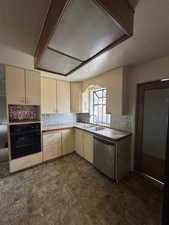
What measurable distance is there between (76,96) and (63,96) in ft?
1.38

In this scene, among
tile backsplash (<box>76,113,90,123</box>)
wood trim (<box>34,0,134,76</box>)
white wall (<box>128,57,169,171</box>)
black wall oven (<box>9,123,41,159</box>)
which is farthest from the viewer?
tile backsplash (<box>76,113,90,123</box>)

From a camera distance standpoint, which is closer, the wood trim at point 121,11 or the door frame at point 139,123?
the wood trim at point 121,11

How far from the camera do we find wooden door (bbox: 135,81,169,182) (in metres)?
1.92

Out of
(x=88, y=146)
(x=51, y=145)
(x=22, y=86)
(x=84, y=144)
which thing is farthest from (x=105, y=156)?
(x=22, y=86)

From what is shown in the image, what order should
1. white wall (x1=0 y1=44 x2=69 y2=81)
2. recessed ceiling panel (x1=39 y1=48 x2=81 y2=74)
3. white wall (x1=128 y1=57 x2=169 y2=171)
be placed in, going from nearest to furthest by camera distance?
recessed ceiling panel (x1=39 y1=48 x2=81 y2=74)
white wall (x1=0 y1=44 x2=69 y2=81)
white wall (x1=128 y1=57 x2=169 y2=171)

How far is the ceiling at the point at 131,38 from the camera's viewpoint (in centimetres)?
84

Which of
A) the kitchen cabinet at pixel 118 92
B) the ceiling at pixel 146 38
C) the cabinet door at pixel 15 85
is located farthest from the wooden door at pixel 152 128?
the cabinet door at pixel 15 85

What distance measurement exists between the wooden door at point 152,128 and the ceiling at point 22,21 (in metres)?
2.06

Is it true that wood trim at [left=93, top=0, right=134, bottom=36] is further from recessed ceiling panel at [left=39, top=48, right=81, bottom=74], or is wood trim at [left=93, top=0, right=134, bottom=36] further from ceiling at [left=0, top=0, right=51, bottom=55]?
recessed ceiling panel at [left=39, top=48, right=81, bottom=74]

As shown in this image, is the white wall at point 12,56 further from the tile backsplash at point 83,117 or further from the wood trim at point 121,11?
the tile backsplash at point 83,117

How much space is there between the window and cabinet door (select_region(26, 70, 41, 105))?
1.71 m

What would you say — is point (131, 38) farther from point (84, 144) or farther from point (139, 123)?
point (84, 144)

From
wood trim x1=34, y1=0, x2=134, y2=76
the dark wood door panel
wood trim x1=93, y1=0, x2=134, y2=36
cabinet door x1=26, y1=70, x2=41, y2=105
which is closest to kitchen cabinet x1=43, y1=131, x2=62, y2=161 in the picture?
cabinet door x1=26, y1=70, x2=41, y2=105

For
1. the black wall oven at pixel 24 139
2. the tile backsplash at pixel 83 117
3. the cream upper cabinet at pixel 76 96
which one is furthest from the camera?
the tile backsplash at pixel 83 117
